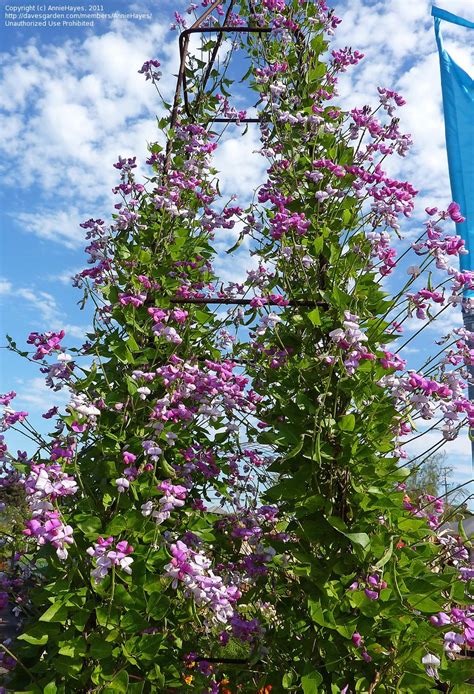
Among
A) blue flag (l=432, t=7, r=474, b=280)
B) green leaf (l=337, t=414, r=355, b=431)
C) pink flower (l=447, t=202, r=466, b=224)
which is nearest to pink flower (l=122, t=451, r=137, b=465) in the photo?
green leaf (l=337, t=414, r=355, b=431)

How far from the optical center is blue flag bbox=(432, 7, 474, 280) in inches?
180

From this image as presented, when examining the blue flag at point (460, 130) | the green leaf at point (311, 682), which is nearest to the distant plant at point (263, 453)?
the green leaf at point (311, 682)

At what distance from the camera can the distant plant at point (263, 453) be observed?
192 centimetres

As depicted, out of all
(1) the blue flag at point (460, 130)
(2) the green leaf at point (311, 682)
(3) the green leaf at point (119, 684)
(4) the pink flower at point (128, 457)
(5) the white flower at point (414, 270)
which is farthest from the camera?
(1) the blue flag at point (460, 130)

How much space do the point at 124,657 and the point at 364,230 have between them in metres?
1.82

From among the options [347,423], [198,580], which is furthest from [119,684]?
[347,423]

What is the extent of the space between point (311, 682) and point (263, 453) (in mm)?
1040

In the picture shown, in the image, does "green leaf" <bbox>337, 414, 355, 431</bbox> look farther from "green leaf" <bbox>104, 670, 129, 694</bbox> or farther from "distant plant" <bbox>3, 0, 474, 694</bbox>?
"green leaf" <bbox>104, 670, 129, 694</bbox>

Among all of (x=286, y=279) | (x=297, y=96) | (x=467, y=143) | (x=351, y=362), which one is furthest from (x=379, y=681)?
(x=467, y=143)

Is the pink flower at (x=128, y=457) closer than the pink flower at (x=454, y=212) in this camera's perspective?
Yes

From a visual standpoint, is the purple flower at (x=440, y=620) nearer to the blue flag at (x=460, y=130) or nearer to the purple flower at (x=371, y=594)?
the purple flower at (x=371, y=594)

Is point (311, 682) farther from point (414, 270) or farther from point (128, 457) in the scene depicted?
point (414, 270)

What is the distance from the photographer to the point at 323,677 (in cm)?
195

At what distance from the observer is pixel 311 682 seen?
1815 mm
